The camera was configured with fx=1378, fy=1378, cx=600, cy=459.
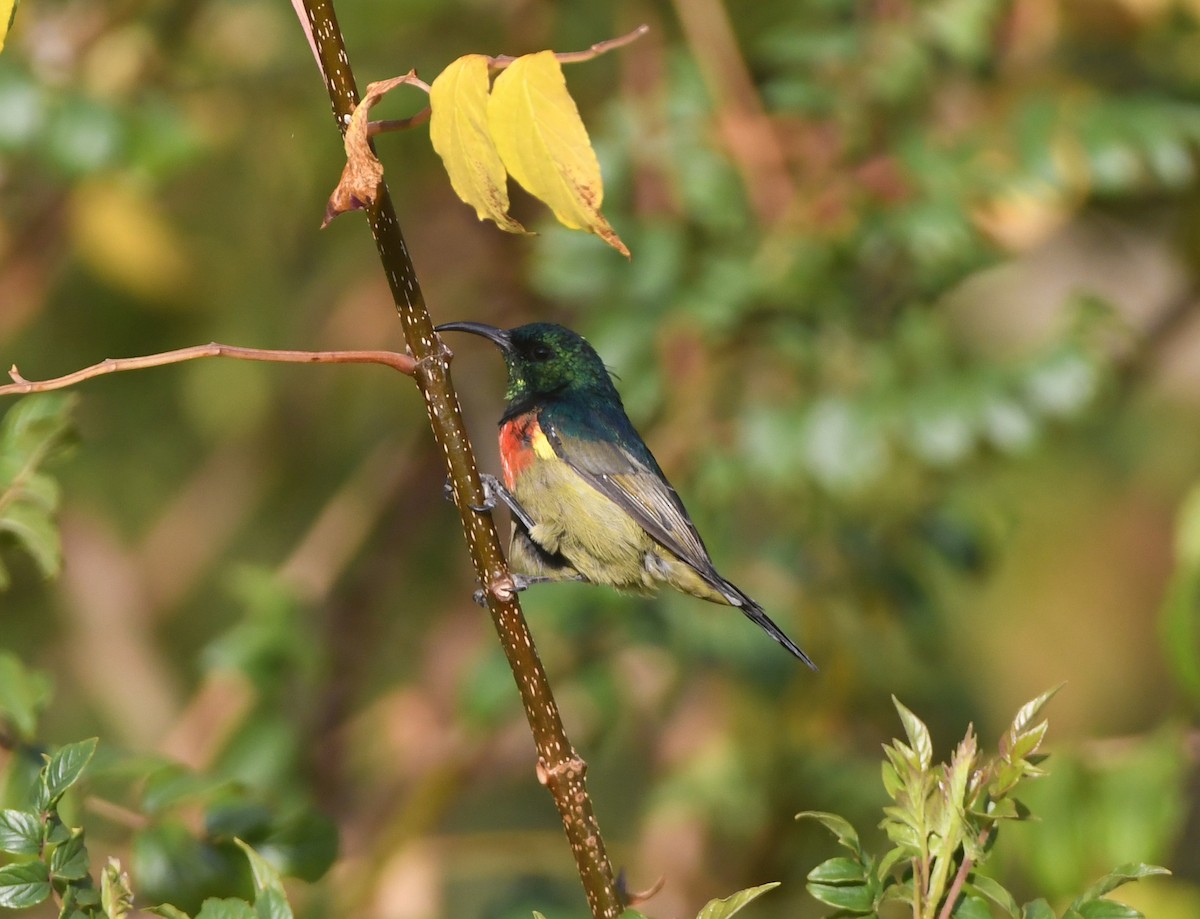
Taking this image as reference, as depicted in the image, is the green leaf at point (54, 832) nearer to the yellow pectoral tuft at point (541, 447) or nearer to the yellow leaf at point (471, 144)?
the yellow leaf at point (471, 144)

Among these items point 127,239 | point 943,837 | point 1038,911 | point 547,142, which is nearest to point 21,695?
point 547,142

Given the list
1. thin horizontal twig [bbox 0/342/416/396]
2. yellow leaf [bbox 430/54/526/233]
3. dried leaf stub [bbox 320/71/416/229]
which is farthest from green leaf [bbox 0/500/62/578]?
yellow leaf [bbox 430/54/526/233]

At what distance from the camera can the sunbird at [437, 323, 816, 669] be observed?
3092 mm

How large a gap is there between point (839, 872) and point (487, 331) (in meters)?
1.69

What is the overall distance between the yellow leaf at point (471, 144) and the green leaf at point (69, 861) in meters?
0.82

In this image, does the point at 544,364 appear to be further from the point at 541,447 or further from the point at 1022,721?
the point at 1022,721

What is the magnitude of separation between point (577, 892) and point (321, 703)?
105 cm

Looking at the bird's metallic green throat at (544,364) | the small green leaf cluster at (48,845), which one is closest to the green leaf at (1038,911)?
the small green leaf cluster at (48,845)

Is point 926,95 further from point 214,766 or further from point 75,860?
point 75,860

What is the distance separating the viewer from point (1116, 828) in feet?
9.36

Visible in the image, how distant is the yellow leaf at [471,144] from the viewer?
4.59 feet

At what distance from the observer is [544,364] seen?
332cm

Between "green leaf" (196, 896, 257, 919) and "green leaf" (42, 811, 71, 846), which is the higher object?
"green leaf" (42, 811, 71, 846)

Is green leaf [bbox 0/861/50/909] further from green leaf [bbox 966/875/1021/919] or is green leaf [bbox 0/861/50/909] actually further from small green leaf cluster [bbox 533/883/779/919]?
green leaf [bbox 966/875/1021/919]
